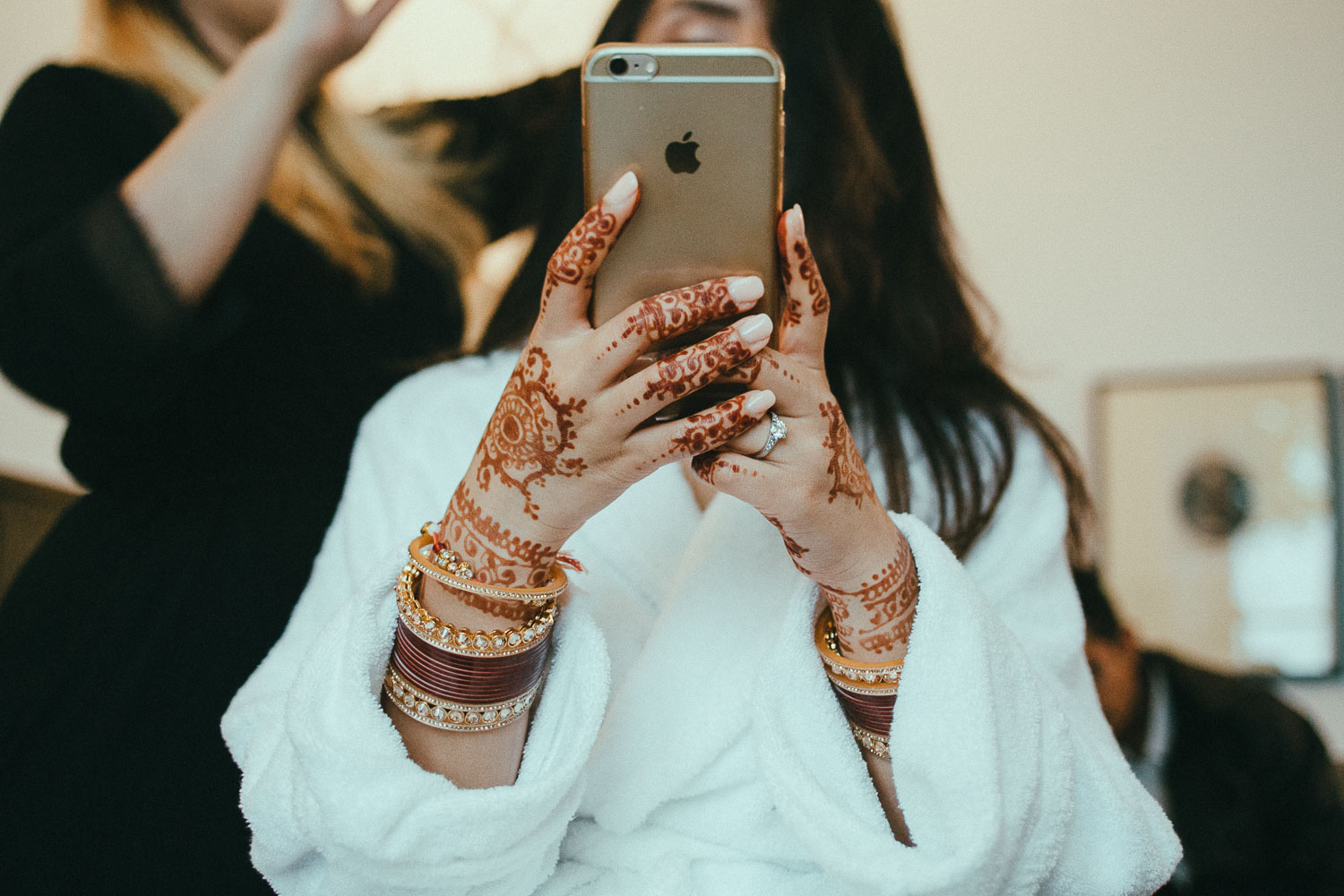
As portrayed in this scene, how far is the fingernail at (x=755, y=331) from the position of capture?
0.36 meters

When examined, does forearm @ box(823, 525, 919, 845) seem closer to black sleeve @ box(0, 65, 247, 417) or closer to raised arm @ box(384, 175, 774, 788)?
raised arm @ box(384, 175, 774, 788)

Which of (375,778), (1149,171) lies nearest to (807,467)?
(375,778)

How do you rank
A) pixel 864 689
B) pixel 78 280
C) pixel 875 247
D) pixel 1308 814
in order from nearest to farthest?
1. pixel 864 689
2. pixel 78 280
3. pixel 875 247
4. pixel 1308 814

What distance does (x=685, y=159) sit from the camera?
388 mm

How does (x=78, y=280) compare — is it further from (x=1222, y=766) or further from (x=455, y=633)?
(x=1222, y=766)

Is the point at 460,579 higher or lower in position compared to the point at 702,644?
higher

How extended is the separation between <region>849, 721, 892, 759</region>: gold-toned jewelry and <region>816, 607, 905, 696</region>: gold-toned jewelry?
0.03m

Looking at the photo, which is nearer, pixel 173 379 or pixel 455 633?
pixel 455 633

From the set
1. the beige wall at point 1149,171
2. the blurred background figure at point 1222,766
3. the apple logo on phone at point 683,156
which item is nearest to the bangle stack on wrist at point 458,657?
the apple logo on phone at point 683,156

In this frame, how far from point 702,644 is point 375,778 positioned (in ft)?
0.72

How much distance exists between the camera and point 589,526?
59 centimetres

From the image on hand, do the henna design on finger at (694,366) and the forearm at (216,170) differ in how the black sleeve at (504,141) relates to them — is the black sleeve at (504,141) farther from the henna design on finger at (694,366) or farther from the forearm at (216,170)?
the henna design on finger at (694,366)

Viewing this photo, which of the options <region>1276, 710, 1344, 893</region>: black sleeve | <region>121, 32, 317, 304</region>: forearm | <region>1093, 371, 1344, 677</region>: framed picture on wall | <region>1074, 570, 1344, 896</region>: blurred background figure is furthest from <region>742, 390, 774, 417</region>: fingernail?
<region>1276, 710, 1344, 893</region>: black sleeve

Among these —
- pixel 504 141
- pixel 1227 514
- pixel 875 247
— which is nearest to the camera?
pixel 875 247
